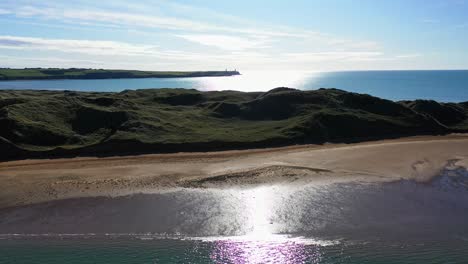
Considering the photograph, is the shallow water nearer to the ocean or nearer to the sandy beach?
the ocean

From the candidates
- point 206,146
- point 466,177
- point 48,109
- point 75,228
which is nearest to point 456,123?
point 466,177

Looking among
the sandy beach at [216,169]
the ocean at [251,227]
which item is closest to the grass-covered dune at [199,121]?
the sandy beach at [216,169]

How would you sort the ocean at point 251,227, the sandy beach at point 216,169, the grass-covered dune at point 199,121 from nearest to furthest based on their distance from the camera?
the ocean at point 251,227 < the sandy beach at point 216,169 < the grass-covered dune at point 199,121

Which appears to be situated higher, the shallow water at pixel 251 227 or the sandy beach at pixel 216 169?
the sandy beach at pixel 216 169

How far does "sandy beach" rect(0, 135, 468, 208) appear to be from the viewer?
1251 inches

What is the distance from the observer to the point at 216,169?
37.0 m

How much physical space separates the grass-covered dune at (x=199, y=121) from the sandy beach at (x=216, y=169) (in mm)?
2569

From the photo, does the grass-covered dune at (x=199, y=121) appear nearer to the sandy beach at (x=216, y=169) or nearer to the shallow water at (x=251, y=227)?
the sandy beach at (x=216, y=169)

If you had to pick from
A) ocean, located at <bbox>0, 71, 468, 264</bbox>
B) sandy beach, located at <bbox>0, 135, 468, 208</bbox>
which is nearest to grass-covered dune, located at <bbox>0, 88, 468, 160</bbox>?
sandy beach, located at <bbox>0, 135, 468, 208</bbox>

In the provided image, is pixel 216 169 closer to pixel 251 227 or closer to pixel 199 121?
pixel 251 227

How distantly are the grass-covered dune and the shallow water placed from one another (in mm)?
15965

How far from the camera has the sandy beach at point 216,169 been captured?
3178cm

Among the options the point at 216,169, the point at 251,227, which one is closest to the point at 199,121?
the point at 216,169

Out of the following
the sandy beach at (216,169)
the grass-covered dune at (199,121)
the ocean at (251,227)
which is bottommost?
the ocean at (251,227)
